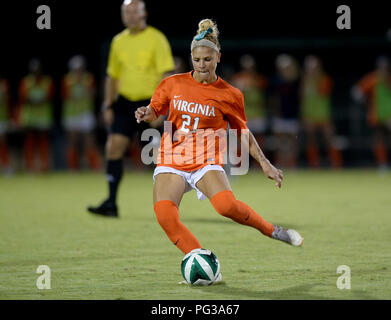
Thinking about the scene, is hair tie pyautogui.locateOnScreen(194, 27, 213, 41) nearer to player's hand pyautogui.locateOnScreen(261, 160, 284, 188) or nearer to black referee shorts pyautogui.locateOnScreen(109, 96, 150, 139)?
player's hand pyautogui.locateOnScreen(261, 160, 284, 188)

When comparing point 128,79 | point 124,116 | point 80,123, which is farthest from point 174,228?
point 80,123

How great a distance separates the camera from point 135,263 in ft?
18.4

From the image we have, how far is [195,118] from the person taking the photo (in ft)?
17.5

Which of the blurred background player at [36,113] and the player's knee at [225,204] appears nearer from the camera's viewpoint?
the player's knee at [225,204]

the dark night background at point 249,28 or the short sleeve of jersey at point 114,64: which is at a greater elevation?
the dark night background at point 249,28

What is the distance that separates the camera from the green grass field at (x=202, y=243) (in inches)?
185

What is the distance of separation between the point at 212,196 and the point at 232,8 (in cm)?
1264

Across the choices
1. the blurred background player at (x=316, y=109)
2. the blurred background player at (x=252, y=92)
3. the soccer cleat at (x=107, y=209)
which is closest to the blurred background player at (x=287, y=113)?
the blurred background player at (x=316, y=109)

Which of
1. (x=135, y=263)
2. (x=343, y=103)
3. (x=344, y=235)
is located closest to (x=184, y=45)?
(x=343, y=103)

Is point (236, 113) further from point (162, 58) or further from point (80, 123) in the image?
point (80, 123)

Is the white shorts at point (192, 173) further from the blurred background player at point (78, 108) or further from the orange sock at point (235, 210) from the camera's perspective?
the blurred background player at point (78, 108)

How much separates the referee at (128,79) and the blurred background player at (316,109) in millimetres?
7658

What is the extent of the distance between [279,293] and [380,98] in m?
11.2
